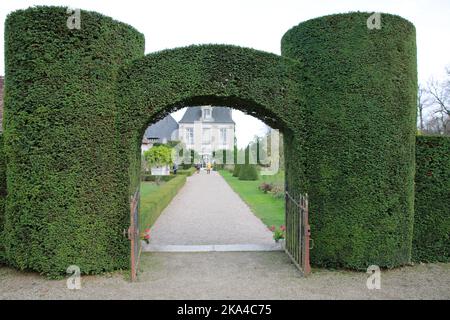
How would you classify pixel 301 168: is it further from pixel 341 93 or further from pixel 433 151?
pixel 433 151

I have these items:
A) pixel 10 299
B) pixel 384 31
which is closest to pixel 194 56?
pixel 384 31

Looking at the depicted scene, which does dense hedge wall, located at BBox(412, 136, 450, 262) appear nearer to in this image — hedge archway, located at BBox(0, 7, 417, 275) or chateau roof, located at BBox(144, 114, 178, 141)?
hedge archway, located at BBox(0, 7, 417, 275)

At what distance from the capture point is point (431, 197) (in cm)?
702

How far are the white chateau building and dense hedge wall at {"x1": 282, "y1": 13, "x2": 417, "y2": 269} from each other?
145ft

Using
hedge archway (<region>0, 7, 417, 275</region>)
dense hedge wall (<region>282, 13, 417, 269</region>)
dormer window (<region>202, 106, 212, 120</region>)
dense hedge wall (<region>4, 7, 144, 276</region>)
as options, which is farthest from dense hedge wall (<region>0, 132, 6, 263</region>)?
dormer window (<region>202, 106, 212, 120</region>)

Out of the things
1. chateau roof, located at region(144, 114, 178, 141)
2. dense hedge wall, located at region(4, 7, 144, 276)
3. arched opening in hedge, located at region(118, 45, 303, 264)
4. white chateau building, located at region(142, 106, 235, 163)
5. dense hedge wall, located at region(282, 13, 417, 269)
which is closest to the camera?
dense hedge wall, located at region(4, 7, 144, 276)

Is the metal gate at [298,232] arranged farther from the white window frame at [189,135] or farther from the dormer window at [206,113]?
the dormer window at [206,113]

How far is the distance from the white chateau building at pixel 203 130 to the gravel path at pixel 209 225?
34185mm

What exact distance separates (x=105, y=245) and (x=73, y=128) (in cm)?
208

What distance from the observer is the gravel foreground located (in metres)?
5.49

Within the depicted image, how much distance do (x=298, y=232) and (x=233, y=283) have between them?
158 centimetres

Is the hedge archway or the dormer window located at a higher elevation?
the dormer window

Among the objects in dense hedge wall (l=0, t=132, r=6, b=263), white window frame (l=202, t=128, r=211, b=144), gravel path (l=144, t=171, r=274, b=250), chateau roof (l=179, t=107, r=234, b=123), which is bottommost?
gravel path (l=144, t=171, r=274, b=250)

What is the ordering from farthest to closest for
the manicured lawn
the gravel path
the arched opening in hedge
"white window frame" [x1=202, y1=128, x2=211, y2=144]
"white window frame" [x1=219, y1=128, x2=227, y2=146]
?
"white window frame" [x1=219, y1=128, x2=227, y2=146], "white window frame" [x1=202, y1=128, x2=211, y2=144], the manicured lawn, the gravel path, the arched opening in hedge
